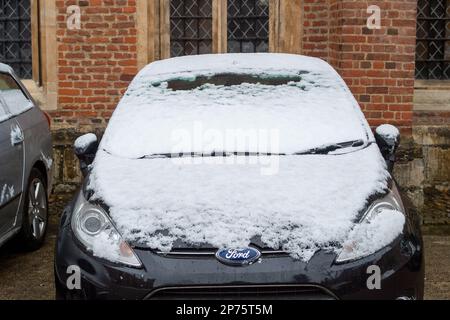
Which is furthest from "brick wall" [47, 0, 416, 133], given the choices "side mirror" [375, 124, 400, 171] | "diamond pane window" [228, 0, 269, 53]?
"side mirror" [375, 124, 400, 171]

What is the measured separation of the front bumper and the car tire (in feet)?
9.22

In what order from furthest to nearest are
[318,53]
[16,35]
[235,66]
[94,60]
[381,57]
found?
[16,35] → [318,53] → [94,60] → [381,57] → [235,66]

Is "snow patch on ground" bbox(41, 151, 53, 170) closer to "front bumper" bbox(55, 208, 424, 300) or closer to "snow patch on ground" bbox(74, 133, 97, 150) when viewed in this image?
"snow patch on ground" bbox(74, 133, 97, 150)

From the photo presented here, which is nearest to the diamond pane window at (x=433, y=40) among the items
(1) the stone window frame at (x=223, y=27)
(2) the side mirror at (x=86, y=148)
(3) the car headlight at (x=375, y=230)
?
(1) the stone window frame at (x=223, y=27)

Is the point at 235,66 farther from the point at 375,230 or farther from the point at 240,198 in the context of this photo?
the point at 375,230

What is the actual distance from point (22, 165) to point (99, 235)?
2.55m

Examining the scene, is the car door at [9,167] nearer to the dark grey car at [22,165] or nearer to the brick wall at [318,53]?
the dark grey car at [22,165]

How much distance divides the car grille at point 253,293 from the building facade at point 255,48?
471 centimetres

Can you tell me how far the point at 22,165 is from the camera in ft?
19.0

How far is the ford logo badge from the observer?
3264 millimetres

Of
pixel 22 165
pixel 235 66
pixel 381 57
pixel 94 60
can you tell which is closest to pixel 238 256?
pixel 235 66

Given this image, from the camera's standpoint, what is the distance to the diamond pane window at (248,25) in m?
8.88

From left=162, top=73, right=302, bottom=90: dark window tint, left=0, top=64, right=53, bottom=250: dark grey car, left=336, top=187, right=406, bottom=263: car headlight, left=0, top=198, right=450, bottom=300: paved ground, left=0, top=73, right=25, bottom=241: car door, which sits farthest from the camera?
left=0, top=64, right=53, bottom=250: dark grey car

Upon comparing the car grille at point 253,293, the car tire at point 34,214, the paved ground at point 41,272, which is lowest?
the paved ground at point 41,272
